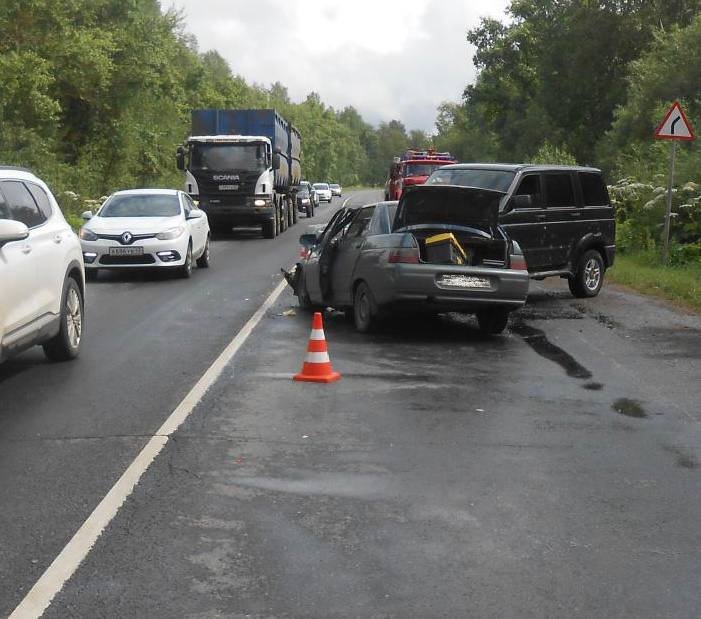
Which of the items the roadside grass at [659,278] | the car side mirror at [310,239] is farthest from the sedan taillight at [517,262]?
the roadside grass at [659,278]

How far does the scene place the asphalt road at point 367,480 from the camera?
4551 mm

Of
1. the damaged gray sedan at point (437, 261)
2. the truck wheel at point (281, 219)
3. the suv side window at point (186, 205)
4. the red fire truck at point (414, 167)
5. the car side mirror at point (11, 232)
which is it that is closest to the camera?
the car side mirror at point (11, 232)

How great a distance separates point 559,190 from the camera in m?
16.8

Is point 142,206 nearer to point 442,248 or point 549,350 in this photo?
point 442,248

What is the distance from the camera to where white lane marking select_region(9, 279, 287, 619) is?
4418mm

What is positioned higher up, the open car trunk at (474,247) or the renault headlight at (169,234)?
the open car trunk at (474,247)

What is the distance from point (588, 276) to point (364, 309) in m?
5.77

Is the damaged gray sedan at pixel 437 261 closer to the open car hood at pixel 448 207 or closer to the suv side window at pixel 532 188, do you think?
the open car hood at pixel 448 207

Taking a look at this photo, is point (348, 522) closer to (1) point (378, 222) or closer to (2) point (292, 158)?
(1) point (378, 222)

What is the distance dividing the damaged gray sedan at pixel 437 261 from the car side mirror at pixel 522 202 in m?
3.22

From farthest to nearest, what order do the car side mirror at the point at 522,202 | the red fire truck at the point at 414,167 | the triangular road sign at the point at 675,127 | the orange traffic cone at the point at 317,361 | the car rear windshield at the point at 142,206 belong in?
the red fire truck at the point at 414,167
the car rear windshield at the point at 142,206
the triangular road sign at the point at 675,127
the car side mirror at the point at 522,202
the orange traffic cone at the point at 317,361

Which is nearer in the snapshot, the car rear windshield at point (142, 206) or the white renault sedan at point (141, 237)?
the white renault sedan at point (141, 237)

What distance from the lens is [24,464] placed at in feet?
21.8

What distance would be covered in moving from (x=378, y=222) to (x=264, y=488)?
711 centimetres
